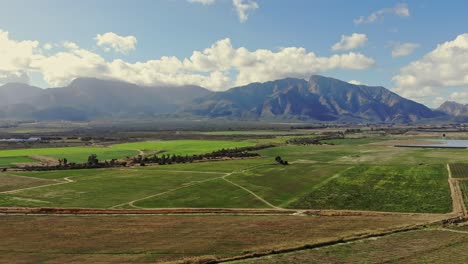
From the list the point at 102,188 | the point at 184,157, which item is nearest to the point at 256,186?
the point at 102,188

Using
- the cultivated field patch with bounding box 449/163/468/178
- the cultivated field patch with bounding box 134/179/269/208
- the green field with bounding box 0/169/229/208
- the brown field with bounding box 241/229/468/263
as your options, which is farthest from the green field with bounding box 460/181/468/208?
the green field with bounding box 0/169/229/208

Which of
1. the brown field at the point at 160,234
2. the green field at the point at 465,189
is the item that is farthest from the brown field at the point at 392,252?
the green field at the point at 465,189

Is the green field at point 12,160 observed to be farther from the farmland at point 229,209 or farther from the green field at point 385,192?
the green field at point 385,192

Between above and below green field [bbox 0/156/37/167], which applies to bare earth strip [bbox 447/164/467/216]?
below

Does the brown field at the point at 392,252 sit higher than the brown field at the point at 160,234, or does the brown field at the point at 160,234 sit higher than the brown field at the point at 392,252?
the brown field at the point at 392,252

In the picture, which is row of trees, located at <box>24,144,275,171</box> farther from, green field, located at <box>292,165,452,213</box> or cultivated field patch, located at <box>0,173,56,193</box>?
green field, located at <box>292,165,452,213</box>

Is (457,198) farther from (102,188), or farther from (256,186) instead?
(102,188)

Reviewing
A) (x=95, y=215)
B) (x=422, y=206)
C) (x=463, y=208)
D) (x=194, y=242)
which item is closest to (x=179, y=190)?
(x=95, y=215)
